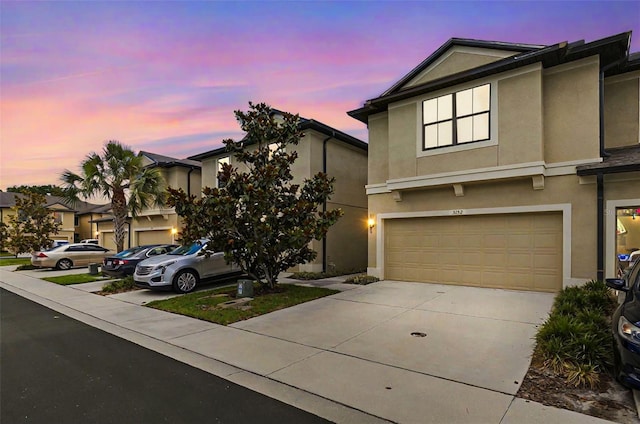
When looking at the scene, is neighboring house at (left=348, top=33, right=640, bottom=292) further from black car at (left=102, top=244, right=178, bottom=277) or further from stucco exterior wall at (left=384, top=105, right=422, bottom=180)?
black car at (left=102, top=244, right=178, bottom=277)

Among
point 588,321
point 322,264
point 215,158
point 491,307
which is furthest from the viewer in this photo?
point 215,158

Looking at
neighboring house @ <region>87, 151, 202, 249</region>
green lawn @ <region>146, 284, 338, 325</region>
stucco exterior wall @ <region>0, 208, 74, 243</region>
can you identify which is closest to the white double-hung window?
green lawn @ <region>146, 284, 338, 325</region>

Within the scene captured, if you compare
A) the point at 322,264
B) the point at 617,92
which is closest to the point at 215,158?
the point at 322,264

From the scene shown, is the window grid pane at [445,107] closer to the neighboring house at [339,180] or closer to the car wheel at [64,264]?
the neighboring house at [339,180]

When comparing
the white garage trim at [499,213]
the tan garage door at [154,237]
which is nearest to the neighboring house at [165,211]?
the tan garage door at [154,237]

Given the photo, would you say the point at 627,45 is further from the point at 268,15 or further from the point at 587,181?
the point at 268,15

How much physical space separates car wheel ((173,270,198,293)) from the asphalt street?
443cm

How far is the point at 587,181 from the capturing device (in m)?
8.77

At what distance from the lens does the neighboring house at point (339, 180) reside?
14.3 meters

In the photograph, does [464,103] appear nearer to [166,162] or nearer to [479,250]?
[479,250]

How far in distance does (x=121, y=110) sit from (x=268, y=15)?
26.9 ft

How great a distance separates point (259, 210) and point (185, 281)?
4004mm

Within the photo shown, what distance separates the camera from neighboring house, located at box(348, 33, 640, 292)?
28.6 ft

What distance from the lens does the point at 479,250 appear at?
10.5 meters
